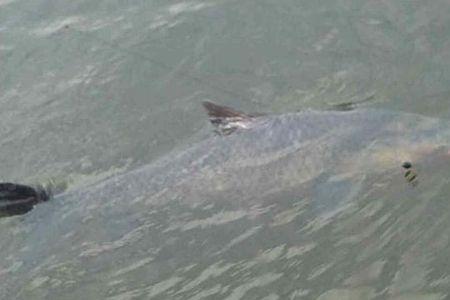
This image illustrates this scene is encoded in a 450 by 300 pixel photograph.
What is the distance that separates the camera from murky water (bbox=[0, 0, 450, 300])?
563 cm

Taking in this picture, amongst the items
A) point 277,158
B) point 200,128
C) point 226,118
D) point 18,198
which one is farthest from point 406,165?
point 18,198

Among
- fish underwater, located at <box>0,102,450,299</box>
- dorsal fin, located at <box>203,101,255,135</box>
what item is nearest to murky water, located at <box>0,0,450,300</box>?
fish underwater, located at <box>0,102,450,299</box>

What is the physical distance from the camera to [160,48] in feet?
28.0

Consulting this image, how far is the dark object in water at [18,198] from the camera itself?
20.2 feet

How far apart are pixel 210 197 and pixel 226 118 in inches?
22.1

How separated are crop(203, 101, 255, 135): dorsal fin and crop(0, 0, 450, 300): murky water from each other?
58 cm

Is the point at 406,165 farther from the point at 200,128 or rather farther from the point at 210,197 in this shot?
the point at 200,128

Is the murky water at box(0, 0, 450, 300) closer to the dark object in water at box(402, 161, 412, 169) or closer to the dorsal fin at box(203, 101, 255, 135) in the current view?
the dark object in water at box(402, 161, 412, 169)

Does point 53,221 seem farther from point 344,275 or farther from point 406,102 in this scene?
point 406,102

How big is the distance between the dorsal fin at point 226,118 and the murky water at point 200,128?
58 cm

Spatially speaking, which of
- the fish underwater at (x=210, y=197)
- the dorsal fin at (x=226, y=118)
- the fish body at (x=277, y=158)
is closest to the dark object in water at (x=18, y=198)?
the fish underwater at (x=210, y=197)

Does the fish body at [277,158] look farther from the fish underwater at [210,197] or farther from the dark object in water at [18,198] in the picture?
the dark object in water at [18,198]

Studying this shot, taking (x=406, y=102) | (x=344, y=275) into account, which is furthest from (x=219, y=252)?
(x=406, y=102)

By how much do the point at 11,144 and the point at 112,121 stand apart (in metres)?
0.80
